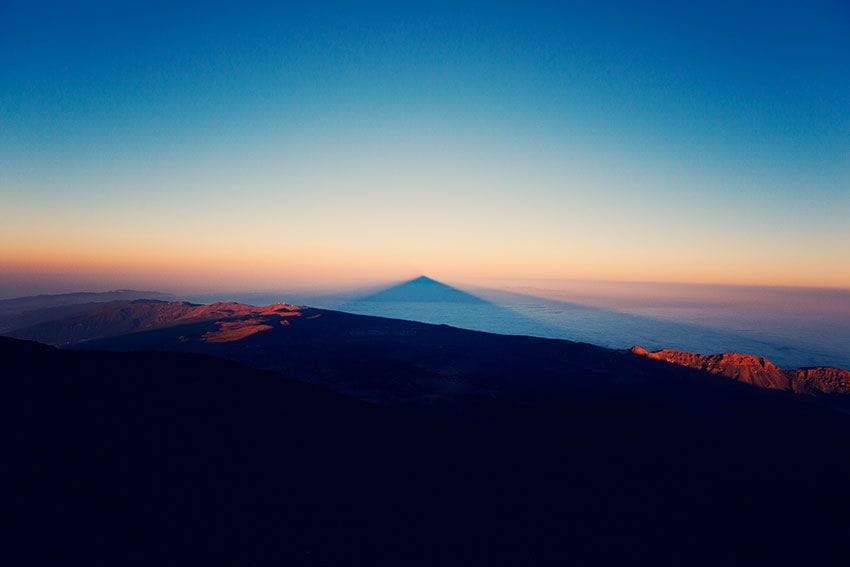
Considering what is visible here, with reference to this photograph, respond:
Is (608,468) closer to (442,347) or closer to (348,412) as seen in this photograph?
(348,412)

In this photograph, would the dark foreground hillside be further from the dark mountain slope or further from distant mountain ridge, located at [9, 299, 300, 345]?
distant mountain ridge, located at [9, 299, 300, 345]

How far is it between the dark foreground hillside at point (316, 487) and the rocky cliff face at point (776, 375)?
41.8 meters

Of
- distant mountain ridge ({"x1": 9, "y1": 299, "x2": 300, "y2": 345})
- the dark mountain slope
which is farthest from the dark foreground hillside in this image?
distant mountain ridge ({"x1": 9, "y1": 299, "x2": 300, "y2": 345})

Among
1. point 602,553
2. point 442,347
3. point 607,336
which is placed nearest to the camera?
point 602,553

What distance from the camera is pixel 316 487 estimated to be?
44.3ft

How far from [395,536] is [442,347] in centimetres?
6109

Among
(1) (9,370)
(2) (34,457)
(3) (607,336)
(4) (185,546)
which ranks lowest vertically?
(3) (607,336)

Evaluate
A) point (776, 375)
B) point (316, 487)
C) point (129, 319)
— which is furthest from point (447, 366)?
point (129, 319)

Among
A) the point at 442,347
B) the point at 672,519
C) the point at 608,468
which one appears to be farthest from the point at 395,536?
the point at 442,347

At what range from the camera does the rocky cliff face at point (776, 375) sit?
191 ft

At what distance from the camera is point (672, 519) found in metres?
17.7

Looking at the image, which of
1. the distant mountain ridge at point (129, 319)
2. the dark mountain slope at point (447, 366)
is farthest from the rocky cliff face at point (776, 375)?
the distant mountain ridge at point (129, 319)

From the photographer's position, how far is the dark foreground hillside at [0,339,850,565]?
1029 cm

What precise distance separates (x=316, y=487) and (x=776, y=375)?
77.7m
